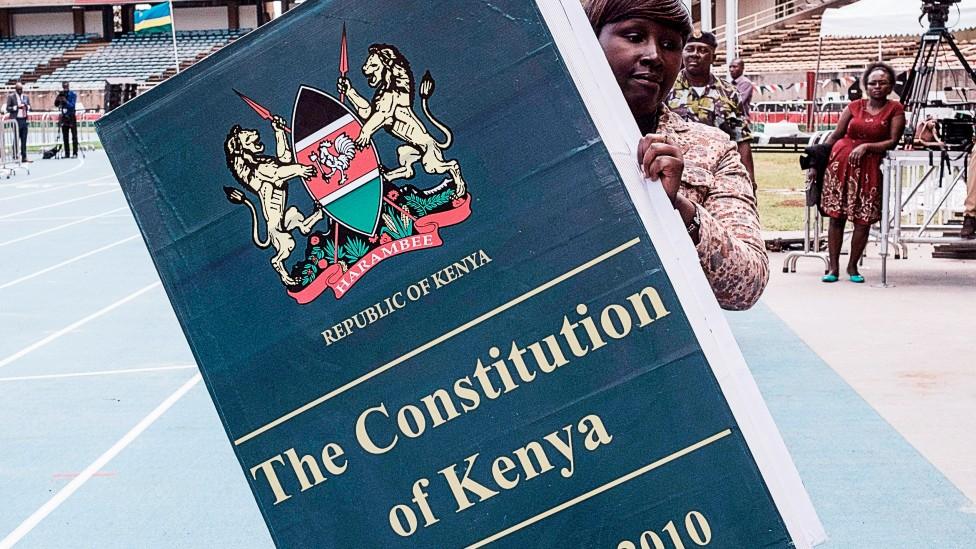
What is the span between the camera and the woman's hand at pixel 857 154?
10.2 m

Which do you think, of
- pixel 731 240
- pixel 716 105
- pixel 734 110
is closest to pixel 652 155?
pixel 731 240

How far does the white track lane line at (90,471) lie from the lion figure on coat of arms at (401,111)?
3.81 m

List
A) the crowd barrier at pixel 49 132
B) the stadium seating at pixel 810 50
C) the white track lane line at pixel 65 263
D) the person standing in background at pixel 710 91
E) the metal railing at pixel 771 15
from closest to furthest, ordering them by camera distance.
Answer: the person standing in background at pixel 710 91 < the white track lane line at pixel 65 263 < the stadium seating at pixel 810 50 < the crowd barrier at pixel 49 132 < the metal railing at pixel 771 15

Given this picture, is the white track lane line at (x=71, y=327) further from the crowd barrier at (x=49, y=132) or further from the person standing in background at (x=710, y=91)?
the crowd barrier at (x=49, y=132)

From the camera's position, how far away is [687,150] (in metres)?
1.87

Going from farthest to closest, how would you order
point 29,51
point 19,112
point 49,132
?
1. point 29,51
2. point 49,132
3. point 19,112

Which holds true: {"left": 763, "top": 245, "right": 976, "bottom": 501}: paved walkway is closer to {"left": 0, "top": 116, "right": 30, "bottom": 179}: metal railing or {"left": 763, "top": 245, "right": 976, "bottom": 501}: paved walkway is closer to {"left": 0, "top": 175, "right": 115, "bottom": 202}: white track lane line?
{"left": 0, "top": 175, "right": 115, "bottom": 202}: white track lane line

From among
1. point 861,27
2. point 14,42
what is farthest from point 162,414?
point 14,42

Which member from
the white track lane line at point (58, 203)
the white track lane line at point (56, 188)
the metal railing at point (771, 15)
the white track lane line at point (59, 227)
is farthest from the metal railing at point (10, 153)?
the metal railing at point (771, 15)

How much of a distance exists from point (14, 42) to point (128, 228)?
48.1 meters

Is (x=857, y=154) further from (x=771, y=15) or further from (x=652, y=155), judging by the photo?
(x=771, y=15)

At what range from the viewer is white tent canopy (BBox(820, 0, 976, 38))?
14.2 meters

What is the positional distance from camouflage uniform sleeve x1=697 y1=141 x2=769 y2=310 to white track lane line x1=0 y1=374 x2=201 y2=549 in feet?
12.0

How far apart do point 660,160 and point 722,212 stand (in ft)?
1.49
